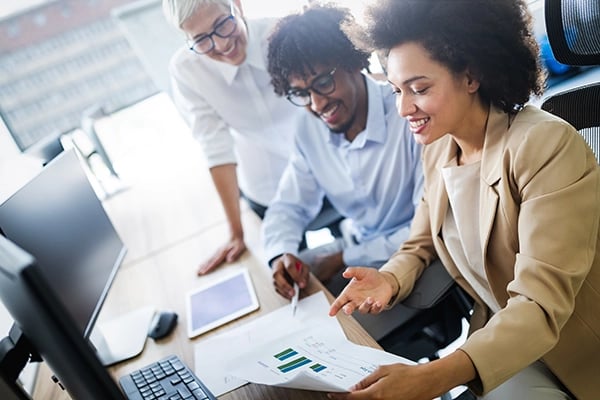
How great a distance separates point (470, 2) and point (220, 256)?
1000 mm

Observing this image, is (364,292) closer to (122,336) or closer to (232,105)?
(122,336)

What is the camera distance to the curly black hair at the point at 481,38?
832 millimetres

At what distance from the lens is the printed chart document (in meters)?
0.76

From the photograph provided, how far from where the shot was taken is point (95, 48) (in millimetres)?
2605

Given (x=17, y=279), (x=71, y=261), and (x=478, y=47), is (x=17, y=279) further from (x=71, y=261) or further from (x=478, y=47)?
(x=478, y=47)

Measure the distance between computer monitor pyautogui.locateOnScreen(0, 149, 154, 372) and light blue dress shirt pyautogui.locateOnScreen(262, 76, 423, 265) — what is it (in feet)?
1.38

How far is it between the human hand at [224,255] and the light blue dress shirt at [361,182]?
0.11 meters

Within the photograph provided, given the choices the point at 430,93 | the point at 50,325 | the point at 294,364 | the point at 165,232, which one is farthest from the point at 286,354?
the point at 165,232

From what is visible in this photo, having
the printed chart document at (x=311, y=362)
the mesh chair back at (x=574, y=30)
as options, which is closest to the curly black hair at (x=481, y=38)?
the mesh chair back at (x=574, y=30)

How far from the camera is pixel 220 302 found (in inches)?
50.0

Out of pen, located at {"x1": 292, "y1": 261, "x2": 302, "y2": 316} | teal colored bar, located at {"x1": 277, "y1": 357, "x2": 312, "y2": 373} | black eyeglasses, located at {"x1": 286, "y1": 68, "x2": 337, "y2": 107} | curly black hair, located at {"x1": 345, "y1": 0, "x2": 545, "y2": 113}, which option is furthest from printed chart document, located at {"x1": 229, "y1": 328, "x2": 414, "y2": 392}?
black eyeglasses, located at {"x1": 286, "y1": 68, "x2": 337, "y2": 107}

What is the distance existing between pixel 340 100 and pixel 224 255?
0.60m

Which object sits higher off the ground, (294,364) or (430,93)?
(430,93)

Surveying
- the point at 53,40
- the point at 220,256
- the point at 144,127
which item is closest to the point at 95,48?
the point at 53,40
